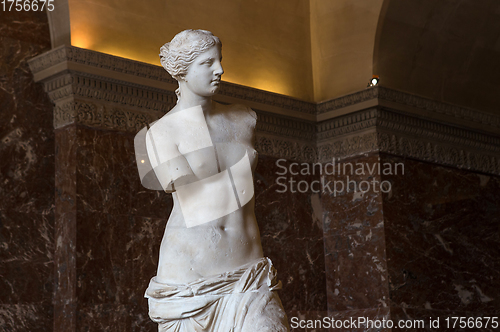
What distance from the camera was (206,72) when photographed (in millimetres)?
3773

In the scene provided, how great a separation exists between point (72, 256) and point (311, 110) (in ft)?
11.6

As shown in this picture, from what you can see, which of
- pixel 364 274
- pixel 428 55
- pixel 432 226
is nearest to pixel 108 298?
pixel 364 274

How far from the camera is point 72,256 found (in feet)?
21.5

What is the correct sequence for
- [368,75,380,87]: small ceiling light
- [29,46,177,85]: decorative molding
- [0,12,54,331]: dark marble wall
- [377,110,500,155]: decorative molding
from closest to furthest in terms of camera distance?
[0,12,54,331]: dark marble wall, [29,46,177,85]: decorative molding, [368,75,380,87]: small ceiling light, [377,110,500,155]: decorative molding

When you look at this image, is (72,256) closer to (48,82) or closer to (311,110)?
(48,82)

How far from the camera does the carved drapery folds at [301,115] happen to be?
6.83 metres

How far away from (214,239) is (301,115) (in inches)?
203

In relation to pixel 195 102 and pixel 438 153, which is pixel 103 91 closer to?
pixel 195 102

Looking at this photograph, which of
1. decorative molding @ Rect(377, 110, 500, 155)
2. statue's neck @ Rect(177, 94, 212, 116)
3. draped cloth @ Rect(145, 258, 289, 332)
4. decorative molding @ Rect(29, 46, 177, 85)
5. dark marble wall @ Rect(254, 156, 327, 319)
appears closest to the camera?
draped cloth @ Rect(145, 258, 289, 332)

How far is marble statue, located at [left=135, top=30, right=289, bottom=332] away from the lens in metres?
3.62

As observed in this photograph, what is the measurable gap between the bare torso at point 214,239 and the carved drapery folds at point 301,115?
3.19 meters

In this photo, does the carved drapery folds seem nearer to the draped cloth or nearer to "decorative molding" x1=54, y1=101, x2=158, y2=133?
"decorative molding" x1=54, y1=101, x2=158, y2=133

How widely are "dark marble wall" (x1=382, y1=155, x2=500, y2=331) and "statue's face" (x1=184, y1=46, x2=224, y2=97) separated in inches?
193

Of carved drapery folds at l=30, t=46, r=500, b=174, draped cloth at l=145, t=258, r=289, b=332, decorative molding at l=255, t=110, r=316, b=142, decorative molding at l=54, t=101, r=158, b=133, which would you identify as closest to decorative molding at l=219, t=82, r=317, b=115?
carved drapery folds at l=30, t=46, r=500, b=174
